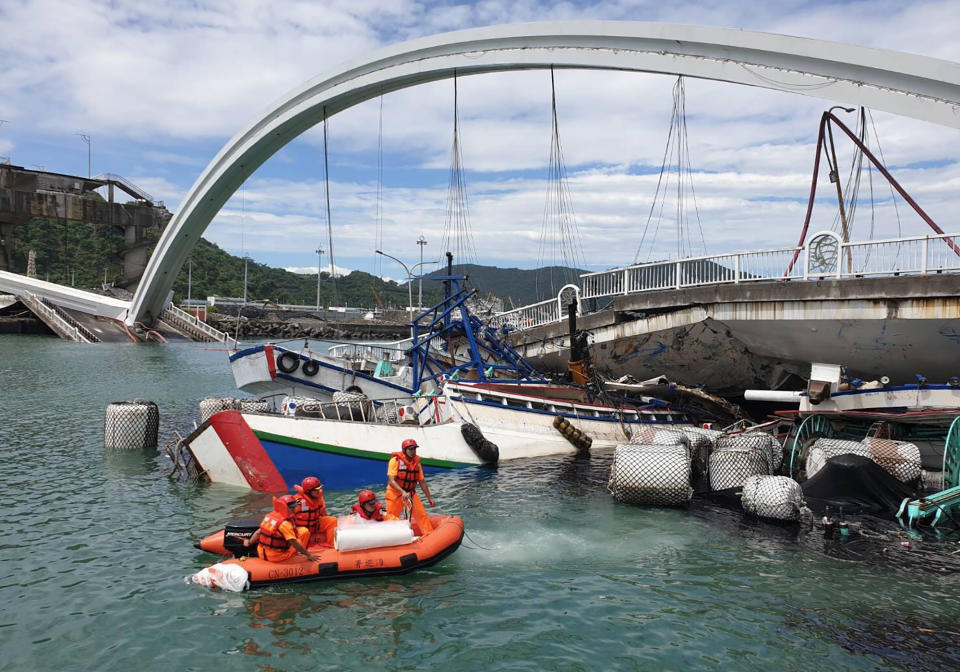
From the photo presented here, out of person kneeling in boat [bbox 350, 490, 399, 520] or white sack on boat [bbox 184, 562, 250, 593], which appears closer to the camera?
white sack on boat [bbox 184, 562, 250, 593]

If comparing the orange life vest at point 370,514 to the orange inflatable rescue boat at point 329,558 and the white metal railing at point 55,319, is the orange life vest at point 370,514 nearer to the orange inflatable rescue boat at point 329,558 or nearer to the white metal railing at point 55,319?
the orange inflatable rescue boat at point 329,558

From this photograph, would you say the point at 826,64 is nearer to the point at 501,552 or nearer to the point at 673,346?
the point at 673,346

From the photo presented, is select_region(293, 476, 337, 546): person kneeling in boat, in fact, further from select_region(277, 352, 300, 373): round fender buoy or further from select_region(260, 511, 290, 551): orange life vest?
select_region(277, 352, 300, 373): round fender buoy

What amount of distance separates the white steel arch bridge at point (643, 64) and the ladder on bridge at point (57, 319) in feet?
70.7

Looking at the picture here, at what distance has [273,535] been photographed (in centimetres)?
833

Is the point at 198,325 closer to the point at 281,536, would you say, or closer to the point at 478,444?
the point at 478,444

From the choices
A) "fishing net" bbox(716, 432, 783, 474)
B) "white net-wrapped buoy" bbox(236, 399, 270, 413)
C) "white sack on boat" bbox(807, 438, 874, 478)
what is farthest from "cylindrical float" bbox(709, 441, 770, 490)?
"white net-wrapped buoy" bbox(236, 399, 270, 413)

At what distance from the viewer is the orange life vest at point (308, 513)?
888cm

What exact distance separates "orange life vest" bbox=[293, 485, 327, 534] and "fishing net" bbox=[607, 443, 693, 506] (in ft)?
18.7

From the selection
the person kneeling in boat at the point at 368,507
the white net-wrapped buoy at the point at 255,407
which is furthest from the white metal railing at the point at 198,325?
the person kneeling in boat at the point at 368,507

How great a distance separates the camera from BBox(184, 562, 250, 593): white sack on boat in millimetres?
8156

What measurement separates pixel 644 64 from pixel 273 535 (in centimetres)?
1851

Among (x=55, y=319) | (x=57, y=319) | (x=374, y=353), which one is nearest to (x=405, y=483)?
(x=374, y=353)

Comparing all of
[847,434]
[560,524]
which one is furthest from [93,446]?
[847,434]
